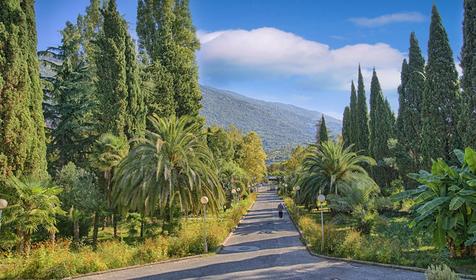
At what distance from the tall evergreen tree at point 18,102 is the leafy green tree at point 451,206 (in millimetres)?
17588

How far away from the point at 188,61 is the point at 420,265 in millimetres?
26926

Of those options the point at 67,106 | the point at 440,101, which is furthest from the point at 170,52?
the point at 440,101

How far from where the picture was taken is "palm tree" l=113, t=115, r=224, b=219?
19.3 metres

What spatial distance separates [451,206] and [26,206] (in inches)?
654

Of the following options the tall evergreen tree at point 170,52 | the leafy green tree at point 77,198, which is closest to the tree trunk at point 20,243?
the leafy green tree at point 77,198

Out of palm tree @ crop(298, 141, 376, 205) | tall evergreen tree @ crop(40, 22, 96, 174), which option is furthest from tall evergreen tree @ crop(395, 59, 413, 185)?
tall evergreen tree @ crop(40, 22, 96, 174)

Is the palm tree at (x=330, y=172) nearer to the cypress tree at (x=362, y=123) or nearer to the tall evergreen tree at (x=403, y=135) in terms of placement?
the tall evergreen tree at (x=403, y=135)

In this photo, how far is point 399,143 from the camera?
34094mm

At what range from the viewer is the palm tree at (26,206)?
673 inches

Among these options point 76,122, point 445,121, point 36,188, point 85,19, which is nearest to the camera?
point 36,188

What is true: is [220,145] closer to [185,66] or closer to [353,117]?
[185,66]

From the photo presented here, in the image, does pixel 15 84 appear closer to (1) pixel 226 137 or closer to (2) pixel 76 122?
(2) pixel 76 122

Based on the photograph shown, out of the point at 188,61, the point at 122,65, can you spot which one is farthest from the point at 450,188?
the point at 188,61

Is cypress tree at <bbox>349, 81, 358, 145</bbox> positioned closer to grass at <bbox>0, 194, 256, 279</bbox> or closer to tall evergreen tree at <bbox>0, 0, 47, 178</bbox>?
grass at <bbox>0, 194, 256, 279</bbox>
